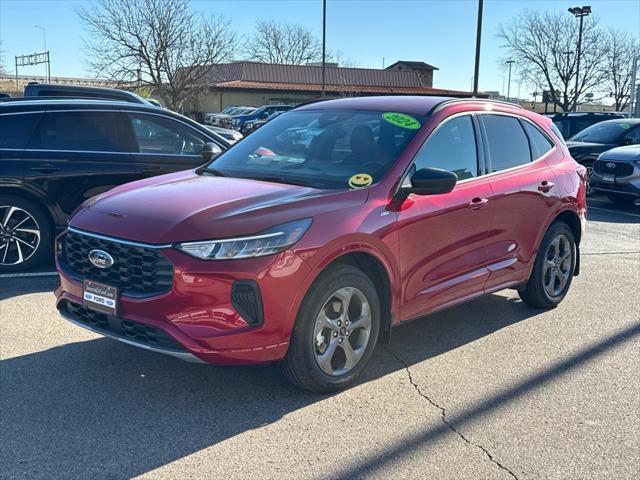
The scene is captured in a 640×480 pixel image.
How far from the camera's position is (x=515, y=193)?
17.5ft

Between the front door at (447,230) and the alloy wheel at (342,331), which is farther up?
the front door at (447,230)

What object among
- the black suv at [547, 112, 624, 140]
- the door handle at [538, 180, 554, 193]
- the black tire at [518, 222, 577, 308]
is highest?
the black suv at [547, 112, 624, 140]

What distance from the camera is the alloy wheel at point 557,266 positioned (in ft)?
19.6

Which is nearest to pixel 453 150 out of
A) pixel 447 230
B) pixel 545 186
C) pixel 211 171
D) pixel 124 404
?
pixel 447 230

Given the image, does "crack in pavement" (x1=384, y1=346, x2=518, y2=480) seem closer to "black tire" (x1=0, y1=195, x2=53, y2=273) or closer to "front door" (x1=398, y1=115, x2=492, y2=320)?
"front door" (x1=398, y1=115, x2=492, y2=320)

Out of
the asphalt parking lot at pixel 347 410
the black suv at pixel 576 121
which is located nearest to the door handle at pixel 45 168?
the asphalt parking lot at pixel 347 410

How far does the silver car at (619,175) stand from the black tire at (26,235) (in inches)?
410

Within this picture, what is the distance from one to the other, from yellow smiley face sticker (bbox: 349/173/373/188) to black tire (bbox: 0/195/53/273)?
152 inches

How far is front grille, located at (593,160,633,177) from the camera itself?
12641 millimetres

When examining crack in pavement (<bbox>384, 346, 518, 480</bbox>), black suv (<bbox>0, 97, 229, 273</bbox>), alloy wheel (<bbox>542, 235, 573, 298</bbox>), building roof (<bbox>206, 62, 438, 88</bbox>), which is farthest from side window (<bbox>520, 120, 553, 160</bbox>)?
building roof (<bbox>206, 62, 438, 88</bbox>)

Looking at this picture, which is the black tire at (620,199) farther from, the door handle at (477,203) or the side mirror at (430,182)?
the side mirror at (430,182)

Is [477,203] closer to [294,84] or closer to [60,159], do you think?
[60,159]

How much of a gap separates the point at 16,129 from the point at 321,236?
14.4 ft

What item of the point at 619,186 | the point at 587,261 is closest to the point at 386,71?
the point at 619,186
